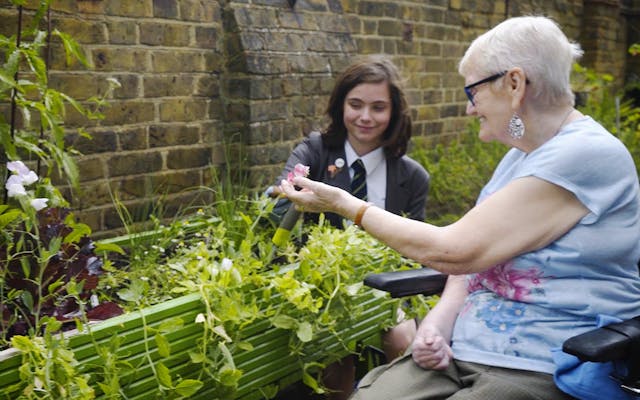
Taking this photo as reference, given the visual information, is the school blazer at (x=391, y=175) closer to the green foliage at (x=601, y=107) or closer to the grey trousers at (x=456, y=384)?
the grey trousers at (x=456, y=384)

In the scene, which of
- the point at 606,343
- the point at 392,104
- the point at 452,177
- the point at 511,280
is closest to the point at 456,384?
the point at 511,280

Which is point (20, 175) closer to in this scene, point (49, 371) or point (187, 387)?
point (49, 371)

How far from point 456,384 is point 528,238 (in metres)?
0.47

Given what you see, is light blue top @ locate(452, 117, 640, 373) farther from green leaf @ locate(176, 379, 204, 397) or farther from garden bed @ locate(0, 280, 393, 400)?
green leaf @ locate(176, 379, 204, 397)

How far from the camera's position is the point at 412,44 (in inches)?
250

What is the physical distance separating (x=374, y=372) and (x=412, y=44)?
15.5ft

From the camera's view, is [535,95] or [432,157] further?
[432,157]

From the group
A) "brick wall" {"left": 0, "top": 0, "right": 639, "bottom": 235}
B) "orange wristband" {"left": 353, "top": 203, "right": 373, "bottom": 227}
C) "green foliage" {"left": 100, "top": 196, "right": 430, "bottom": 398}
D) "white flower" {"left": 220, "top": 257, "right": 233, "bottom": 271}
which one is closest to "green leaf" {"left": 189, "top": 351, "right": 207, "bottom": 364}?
"green foliage" {"left": 100, "top": 196, "right": 430, "bottom": 398}

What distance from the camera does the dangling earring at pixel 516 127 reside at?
1.93 metres

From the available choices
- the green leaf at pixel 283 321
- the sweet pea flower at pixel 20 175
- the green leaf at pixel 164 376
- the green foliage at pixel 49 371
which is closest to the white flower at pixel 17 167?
the sweet pea flower at pixel 20 175

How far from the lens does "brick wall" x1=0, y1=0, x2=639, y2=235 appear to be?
360cm

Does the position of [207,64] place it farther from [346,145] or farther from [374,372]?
[374,372]

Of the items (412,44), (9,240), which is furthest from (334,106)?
(412,44)

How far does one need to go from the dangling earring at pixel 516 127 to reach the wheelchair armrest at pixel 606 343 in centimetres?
56
